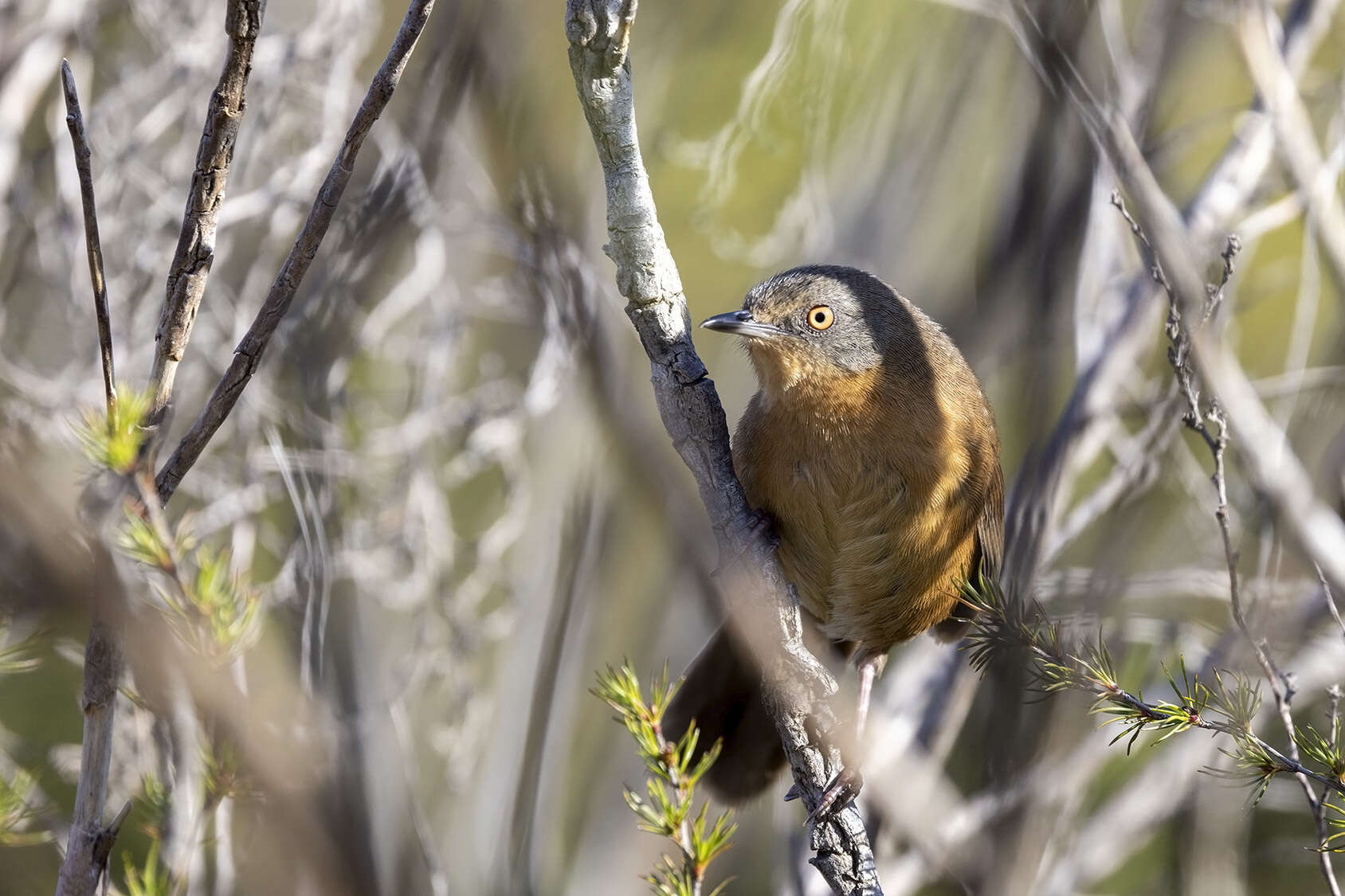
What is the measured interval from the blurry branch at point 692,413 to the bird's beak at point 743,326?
913 mm

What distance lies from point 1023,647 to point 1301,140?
2644 millimetres

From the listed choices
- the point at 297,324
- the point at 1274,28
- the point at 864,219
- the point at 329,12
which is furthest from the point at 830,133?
the point at 297,324

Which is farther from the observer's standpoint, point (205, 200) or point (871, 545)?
point (871, 545)

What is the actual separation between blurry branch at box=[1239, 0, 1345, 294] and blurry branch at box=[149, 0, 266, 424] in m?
3.42

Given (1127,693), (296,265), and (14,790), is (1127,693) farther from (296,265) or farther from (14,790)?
(14,790)

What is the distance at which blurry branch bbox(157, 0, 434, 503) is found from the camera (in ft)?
6.34

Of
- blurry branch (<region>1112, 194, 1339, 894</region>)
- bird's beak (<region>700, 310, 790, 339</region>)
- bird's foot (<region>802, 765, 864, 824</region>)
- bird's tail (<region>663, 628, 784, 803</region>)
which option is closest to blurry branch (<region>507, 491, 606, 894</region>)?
bird's tail (<region>663, 628, 784, 803</region>)

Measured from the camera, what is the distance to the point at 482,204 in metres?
5.79

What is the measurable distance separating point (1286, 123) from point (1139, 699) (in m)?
2.54

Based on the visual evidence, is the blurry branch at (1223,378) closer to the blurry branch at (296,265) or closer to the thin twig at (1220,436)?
the thin twig at (1220,436)

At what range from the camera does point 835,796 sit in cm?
266

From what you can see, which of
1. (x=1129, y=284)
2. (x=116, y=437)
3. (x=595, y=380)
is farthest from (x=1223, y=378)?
(x=116, y=437)

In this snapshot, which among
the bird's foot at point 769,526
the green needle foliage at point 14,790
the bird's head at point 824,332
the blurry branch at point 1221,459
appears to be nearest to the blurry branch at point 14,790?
the green needle foliage at point 14,790

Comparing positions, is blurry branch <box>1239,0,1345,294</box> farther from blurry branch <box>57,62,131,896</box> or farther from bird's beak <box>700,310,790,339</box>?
blurry branch <box>57,62,131,896</box>
